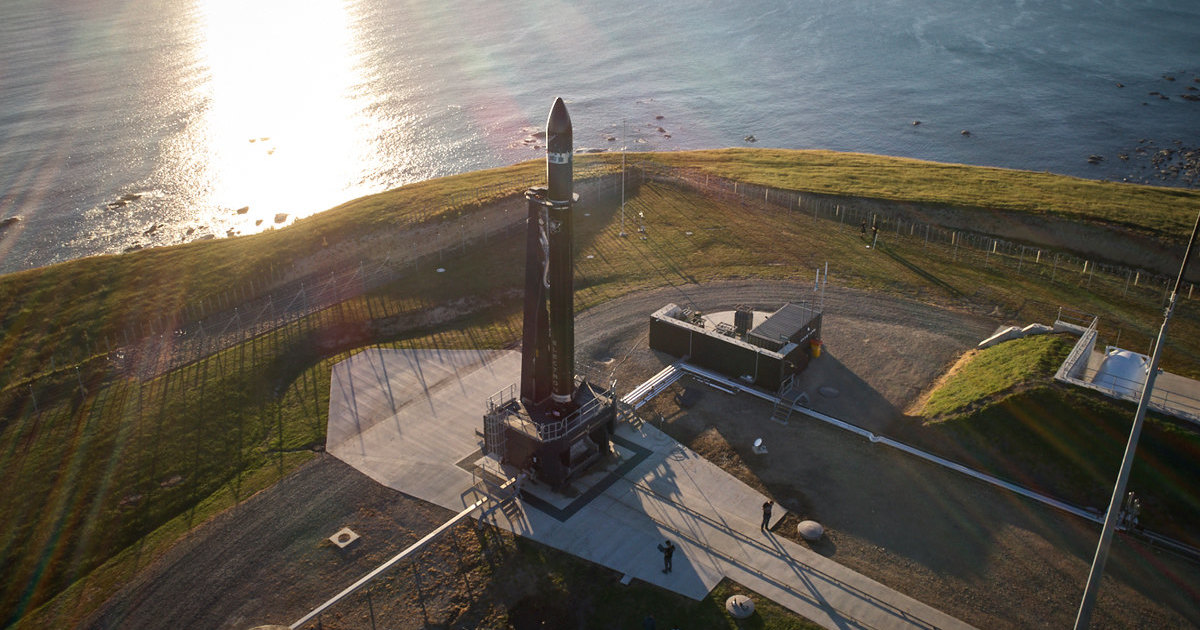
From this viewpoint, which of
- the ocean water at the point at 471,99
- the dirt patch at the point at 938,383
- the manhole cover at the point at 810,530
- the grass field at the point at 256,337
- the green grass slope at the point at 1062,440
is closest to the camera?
the manhole cover at the point at 810,530

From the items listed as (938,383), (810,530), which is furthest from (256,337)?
(938,383)

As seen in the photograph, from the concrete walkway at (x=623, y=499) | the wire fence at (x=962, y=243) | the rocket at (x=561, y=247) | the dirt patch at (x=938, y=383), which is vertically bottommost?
the concrete walkway at (x=623, y=499)

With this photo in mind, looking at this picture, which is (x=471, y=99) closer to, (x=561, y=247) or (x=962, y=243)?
(x=962, y=243)

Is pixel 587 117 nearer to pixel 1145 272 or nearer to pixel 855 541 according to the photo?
pixel 1145 272

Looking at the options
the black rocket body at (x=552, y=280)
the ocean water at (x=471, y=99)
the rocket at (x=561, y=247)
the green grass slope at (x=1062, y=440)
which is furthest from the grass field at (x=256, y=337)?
the ocean water at (x=471, y=99)

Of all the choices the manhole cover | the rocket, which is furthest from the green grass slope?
the rocket

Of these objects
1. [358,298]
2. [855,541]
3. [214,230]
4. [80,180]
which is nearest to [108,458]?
[358,298]

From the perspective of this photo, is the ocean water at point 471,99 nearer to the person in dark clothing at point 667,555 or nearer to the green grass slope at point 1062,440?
the person in dark clothing at point 667,555
